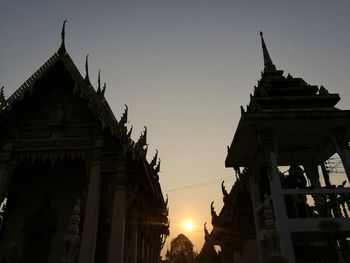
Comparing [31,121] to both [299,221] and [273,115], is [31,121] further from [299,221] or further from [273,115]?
[299,221]

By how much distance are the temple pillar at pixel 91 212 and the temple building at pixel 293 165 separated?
13.2 feet

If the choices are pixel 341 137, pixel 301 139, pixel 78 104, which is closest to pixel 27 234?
pixel 78 104

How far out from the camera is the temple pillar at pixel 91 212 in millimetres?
8156

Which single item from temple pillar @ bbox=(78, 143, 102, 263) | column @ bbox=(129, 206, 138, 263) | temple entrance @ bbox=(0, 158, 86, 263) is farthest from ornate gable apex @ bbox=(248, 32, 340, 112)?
temple entrance @ bbox=(0, 158, 86, 263)

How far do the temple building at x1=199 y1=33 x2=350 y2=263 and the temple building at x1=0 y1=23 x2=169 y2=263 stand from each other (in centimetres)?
347

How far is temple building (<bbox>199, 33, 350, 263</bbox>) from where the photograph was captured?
654 centimetres

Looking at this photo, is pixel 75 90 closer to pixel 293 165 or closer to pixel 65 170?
pixel 65 170

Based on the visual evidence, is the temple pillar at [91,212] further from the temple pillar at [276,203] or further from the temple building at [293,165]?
the temple pillar at [276,203]

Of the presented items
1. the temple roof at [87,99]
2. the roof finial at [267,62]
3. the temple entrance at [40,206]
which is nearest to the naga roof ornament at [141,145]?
the temple roof at [87,99]

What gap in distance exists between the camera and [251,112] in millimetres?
7547

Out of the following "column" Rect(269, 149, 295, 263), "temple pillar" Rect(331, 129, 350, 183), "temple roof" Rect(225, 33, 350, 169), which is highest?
"temple roof" Rect(225, 33, 350, 169)

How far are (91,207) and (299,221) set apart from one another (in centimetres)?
546

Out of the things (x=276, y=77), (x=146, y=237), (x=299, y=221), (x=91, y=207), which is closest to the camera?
(x=299, y=221)

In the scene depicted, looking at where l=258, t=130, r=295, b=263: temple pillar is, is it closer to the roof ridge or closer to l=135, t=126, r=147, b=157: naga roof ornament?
l=135, t=126, r=147, b=157: naga roof ornament
